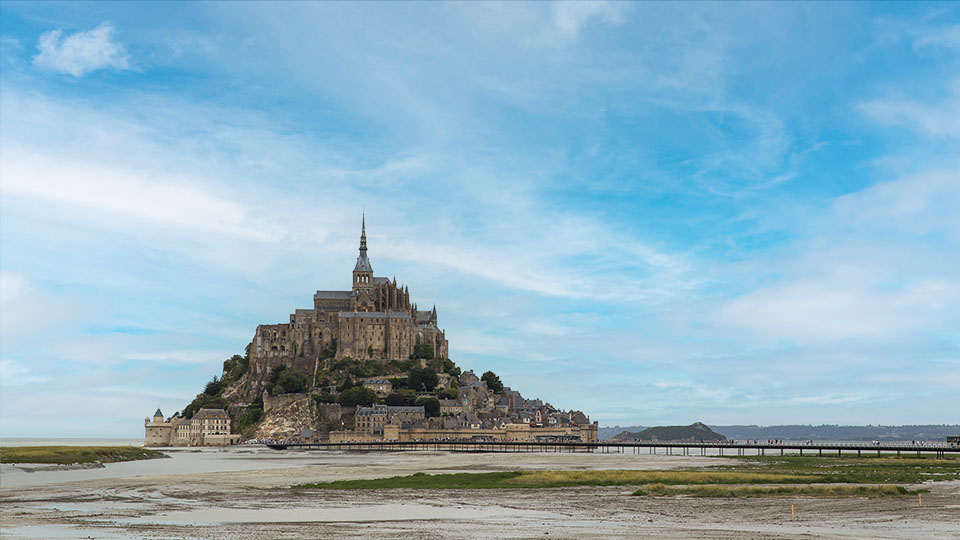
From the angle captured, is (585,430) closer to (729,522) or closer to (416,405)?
(416,405)

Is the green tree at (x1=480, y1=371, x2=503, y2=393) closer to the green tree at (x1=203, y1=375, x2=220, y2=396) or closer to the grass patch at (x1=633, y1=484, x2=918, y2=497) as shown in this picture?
the green tree at (x1=203, y1=375, x2=220, y2=396)

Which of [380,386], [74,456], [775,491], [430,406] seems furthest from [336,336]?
[775,491]

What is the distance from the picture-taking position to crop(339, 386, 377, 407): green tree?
142 metres

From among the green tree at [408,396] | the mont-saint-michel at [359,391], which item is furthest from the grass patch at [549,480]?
the green tree at [408,396]

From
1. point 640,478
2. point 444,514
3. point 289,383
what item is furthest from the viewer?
point 289,383

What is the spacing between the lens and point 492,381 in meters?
171

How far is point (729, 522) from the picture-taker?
29.4 m

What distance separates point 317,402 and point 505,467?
8576cm

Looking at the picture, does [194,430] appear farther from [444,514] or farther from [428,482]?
[444,514]

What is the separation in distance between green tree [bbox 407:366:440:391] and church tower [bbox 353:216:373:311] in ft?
63.3

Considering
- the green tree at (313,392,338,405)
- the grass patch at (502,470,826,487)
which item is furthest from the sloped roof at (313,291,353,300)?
the grass patch at (502,470,826,487)

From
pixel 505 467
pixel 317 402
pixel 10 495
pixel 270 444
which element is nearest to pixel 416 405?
pixel 317 402

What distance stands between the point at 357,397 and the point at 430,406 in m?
11.6

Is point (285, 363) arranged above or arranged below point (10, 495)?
above
